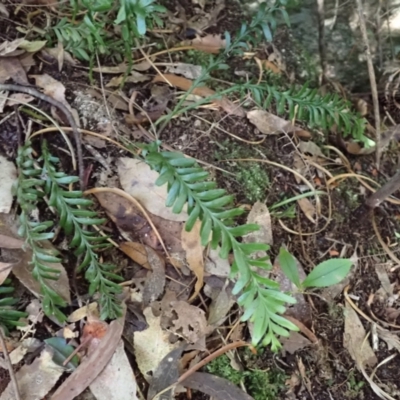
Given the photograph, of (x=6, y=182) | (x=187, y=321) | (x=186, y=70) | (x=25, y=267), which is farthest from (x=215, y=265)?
(x=186, y=70)

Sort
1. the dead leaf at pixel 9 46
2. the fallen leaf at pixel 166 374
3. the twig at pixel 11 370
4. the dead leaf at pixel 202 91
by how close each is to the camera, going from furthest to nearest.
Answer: the dead leaf at pixel 202 91, the dead leaf at pixel 9 46, the fallen leaf at pixel 166 374, the twig at pixel 11 370

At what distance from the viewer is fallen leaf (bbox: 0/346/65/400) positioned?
1.34 meters

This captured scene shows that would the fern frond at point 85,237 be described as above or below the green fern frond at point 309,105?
below

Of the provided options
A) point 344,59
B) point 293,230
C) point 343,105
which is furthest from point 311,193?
point 344,59

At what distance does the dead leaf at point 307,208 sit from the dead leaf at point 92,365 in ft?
2.49

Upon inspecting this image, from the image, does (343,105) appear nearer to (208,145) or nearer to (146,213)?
(208,145)

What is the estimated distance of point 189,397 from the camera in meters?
1.46

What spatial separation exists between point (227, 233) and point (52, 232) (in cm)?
48

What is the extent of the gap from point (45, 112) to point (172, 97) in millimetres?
446

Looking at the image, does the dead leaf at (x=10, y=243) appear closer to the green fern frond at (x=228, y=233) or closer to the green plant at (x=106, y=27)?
the green fern frond at (x=228, y=233)

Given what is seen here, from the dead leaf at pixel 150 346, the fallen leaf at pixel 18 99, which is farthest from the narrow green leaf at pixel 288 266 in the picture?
the fallen leaf at pixel 18 99

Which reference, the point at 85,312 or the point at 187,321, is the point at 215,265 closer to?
the point at 187,321

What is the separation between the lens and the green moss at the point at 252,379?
1505 mm

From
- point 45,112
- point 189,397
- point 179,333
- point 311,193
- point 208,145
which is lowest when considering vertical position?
point 189,397
